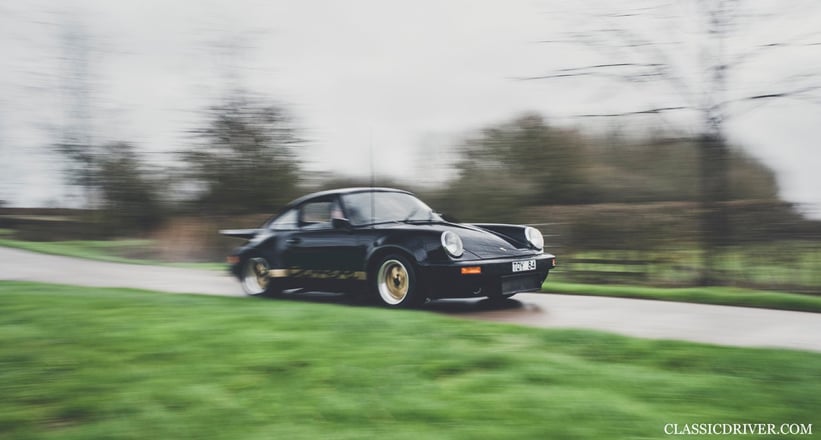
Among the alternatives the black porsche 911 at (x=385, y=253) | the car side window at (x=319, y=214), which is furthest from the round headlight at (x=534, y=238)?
the car side window at (x=319, y=214)

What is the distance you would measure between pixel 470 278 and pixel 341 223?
162 centimetres

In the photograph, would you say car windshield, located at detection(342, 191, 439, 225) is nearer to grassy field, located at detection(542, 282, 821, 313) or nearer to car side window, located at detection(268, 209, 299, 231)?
car side window, located at detection(268, 209, 299, 231)

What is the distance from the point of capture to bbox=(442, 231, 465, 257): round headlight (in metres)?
6.76

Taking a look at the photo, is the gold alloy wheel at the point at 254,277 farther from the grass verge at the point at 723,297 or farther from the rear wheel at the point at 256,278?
the grass verge at the point at 723,297

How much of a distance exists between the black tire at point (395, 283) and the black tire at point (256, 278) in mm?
1691

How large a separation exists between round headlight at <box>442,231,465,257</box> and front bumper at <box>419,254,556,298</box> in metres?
0.11

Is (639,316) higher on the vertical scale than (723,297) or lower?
higher

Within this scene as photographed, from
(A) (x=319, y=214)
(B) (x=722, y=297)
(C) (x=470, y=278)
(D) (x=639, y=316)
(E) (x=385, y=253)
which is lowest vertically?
(B) (x=722, y=297)

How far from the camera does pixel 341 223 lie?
7.50m

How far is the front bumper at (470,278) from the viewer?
22.1 feet

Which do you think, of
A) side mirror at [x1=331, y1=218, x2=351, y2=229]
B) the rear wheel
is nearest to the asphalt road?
the rear wheel

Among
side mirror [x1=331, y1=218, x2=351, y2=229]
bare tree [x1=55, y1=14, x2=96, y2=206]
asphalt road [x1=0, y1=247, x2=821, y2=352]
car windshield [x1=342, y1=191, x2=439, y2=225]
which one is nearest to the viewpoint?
asphalt road [x1=0, y1=247, x2=821, y2=352]

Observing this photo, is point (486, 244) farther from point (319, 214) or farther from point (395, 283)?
point (319, 214)

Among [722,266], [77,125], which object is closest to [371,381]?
[722,266]
